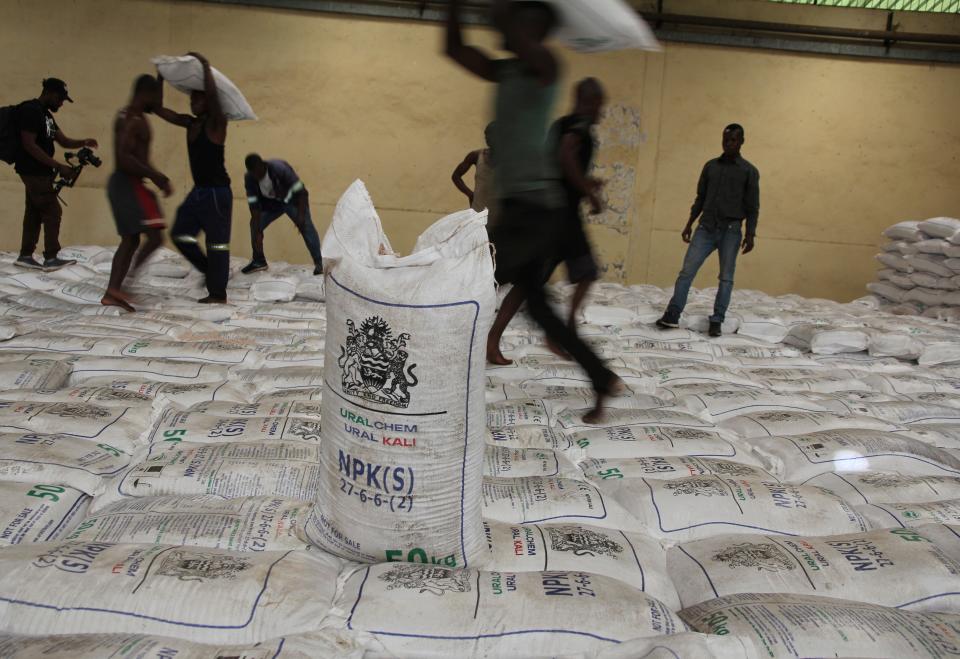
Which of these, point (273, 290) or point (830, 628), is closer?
point (830, 628)

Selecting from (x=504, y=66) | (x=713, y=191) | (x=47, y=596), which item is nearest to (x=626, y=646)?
(x=47, y=596)

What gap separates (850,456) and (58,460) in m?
1.95

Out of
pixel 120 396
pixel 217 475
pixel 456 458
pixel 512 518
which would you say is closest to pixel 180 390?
pixel 120 396

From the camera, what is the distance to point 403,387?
42.0 inches

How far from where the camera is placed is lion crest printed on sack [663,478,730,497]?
4.99 feet

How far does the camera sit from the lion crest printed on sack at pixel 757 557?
4.01 ft

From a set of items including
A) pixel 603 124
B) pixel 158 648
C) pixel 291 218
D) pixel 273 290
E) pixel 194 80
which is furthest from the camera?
pixel 603 124

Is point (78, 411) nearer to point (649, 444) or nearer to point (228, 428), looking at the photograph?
point (228, 428)

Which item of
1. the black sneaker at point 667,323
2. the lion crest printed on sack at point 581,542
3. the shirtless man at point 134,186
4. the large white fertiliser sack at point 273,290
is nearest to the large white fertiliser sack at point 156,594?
the lion crest printed on sack at point 581,542

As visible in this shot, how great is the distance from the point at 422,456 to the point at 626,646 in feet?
1.34

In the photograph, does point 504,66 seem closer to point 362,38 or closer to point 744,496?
point 744,496

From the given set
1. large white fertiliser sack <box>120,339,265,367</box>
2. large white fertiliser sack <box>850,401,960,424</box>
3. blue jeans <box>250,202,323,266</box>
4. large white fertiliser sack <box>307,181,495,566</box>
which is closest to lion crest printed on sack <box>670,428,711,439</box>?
large white fertiliser sack <box>850,401,960,424</box>

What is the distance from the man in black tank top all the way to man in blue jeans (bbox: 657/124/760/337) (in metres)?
2.70

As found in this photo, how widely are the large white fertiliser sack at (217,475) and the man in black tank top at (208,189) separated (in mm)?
2704
